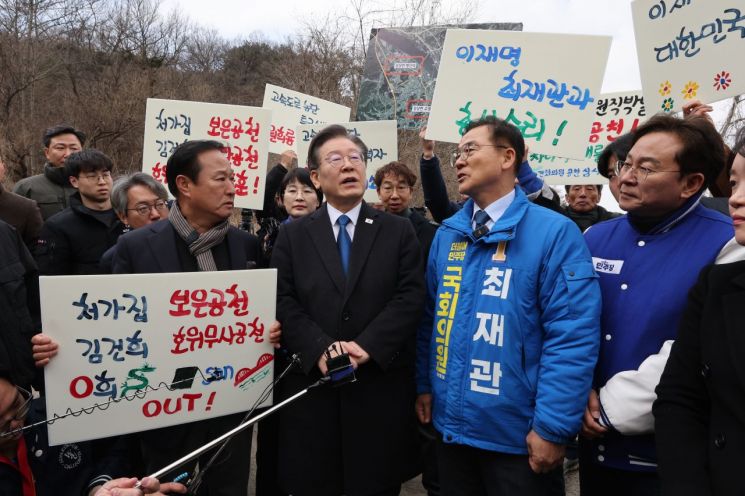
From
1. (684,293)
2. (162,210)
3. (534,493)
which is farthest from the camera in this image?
(162,210)

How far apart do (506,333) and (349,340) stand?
0.68m

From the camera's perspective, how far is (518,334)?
2180 mm

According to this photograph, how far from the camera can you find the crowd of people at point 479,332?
167 cm

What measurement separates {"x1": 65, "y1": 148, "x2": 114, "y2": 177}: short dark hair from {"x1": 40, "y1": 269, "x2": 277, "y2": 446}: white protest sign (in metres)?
2.08

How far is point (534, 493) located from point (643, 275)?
3.01 feet

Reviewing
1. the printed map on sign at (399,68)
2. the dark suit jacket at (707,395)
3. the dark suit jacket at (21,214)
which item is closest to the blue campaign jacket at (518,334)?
the dark suit jacket at (707,395)

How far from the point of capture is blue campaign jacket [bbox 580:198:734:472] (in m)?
1.94

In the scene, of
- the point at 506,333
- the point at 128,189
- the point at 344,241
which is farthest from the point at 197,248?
the point at 506,333

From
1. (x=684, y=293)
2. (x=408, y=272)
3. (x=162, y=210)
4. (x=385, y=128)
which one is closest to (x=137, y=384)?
(x=408, y=272)

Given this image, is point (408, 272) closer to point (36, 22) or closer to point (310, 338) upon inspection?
point (310, 338)

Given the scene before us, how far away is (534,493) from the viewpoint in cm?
217

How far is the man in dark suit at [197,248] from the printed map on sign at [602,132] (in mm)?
3044

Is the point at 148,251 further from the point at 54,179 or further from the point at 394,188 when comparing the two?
the point at 54,179

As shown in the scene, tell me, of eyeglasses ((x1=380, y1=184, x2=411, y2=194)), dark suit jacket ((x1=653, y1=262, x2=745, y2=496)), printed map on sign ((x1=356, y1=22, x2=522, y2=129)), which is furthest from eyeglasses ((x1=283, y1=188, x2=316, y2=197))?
printed map on sign ((x1=356, y1=22, x2=522, y2=129))
